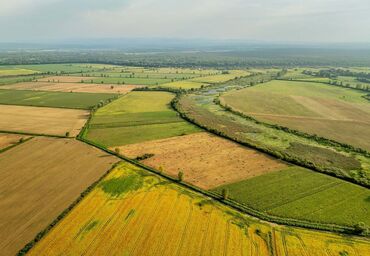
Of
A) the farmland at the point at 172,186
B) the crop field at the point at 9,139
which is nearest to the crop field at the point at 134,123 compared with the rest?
the farmland at the point at 172,186

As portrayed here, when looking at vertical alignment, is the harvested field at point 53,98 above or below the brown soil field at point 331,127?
above

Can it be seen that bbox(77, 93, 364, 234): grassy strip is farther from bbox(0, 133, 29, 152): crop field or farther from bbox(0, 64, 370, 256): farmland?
bbox(0, 133, 29, 152): crop field

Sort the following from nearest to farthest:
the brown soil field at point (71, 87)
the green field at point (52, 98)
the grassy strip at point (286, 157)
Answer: the grassy strip at point (286, 157)
the green field at point (52, 98)
the brown soil field at point (71, 87)

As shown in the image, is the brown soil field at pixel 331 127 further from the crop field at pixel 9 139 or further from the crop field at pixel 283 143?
the crop field at pixel 9 139

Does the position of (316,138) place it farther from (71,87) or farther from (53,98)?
(71,87)

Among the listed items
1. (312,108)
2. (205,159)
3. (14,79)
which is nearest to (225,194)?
(205,159)

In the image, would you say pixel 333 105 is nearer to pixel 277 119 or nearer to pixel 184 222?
pixel 277 119
